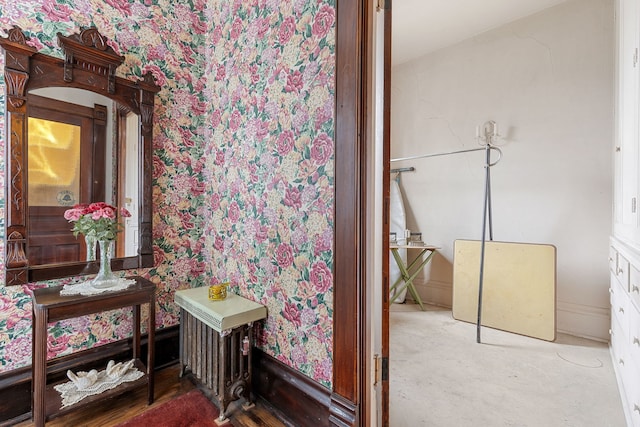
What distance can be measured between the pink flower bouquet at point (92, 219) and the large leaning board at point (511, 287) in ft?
10.1

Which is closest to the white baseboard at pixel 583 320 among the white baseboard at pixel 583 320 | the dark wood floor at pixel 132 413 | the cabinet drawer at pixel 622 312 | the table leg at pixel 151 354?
the white baseboard at pixel 583 320

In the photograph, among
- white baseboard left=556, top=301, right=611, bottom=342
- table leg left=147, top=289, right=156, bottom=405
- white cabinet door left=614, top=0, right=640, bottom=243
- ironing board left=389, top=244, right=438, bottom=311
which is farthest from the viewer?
ironing board left=389, top=244, right=438, bottom=311

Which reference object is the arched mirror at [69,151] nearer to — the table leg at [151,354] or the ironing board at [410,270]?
the table leg at [151,354]

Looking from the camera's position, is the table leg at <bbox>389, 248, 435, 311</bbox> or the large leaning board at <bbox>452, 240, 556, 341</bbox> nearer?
the large leaning board at <bbox>452, 240, 556, 341</bbox>

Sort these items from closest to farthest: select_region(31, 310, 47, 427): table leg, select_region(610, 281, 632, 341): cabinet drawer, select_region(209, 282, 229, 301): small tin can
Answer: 1. select_region(31, 310, 47, 427): table leg
2. select_region(610, 281, 632, 341): cabinet drawer
3. select_region(209, 282, 229, 301): small tin can

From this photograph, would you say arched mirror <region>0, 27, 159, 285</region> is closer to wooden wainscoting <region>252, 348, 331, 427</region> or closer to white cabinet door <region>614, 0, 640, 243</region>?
wooden wainscoting <region>252, 348, 331, 427</region>

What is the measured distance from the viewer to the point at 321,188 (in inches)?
57.4

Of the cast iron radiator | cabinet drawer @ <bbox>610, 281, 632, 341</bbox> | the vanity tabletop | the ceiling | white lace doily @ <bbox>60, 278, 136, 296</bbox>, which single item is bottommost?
the cast iron radiator

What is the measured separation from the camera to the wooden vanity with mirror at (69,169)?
1.55 m

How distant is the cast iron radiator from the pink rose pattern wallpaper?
16cm

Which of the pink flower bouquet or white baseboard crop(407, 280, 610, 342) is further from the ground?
the pink flower bouquet

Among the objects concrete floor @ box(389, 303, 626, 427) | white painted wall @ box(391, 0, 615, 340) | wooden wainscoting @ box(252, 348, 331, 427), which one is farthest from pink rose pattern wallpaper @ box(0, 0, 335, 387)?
white painted wall @ box(391, 0, 615, 340)

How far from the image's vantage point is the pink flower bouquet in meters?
1.65

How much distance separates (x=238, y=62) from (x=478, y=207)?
279 centimetres
